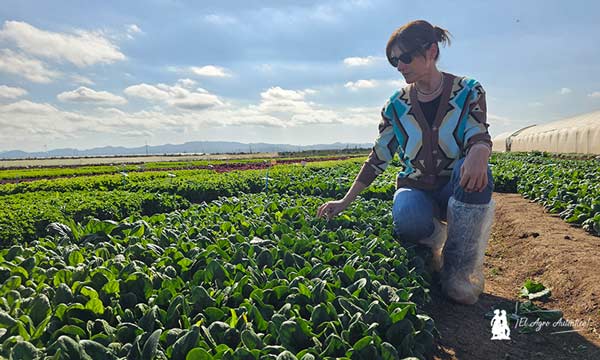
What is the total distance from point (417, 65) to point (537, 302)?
2418mm

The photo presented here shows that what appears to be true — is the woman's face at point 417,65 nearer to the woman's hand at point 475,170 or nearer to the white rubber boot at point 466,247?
the woman's hand at point 475,170

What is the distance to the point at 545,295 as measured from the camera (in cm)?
370

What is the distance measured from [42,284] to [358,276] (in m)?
1.87

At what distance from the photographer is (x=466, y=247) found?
3.37 metres

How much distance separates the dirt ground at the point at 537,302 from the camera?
2.76 meters

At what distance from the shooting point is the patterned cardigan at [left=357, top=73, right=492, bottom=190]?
3480 millimetres

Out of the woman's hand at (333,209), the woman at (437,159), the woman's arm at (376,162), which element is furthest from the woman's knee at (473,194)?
the woman's hand at (333,209)

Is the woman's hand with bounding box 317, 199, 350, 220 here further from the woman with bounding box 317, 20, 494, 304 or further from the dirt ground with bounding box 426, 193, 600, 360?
the dirt ground with bounding box 426, 193, 600, 360

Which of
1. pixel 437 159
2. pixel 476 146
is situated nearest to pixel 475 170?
pixel 476 146

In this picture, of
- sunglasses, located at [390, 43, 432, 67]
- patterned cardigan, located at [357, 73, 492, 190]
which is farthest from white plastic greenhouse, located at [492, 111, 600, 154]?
sunglasses, located at [390, 43, 432, 67]

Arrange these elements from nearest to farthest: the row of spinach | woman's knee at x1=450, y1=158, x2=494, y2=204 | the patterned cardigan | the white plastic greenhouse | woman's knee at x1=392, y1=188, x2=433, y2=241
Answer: the row of spinach
woman's knee at x1=450, y1=158, x2=494, y2=204
the patterned cardigan
woman's knee at x1=392, y1=188, x2=433, y2=241
the white plastic greenhouse

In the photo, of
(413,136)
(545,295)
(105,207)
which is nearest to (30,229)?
(105,207)

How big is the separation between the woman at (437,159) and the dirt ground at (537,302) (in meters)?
0.34

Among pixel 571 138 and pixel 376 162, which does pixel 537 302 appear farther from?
pixel 571 138
